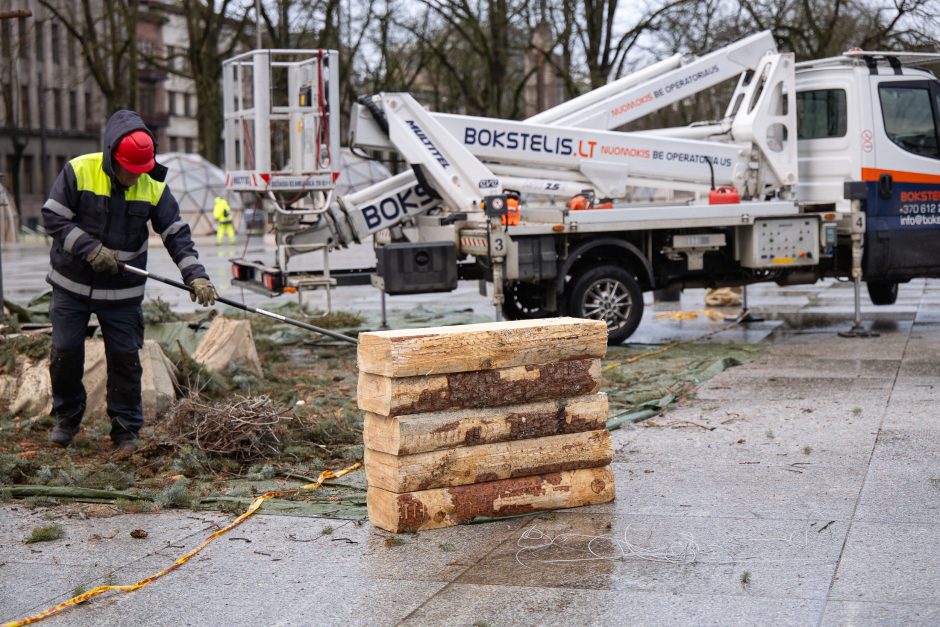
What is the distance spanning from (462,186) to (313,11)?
2732 cm

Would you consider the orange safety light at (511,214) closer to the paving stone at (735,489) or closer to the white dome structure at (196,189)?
the paving stone at (735,489)

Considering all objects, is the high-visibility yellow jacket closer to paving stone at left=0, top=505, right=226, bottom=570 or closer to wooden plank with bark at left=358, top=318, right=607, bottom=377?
paving stone at left=0, top=505, right=226, bottom=570

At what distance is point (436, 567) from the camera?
196 inches

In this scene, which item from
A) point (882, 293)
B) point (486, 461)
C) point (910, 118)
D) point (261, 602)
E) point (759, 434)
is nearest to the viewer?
point (261, 602)

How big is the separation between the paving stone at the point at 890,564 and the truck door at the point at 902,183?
7.47 metres

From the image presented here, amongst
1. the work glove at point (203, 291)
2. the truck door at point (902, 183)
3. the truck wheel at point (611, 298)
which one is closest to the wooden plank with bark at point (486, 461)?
the work glove at point (203, 291)

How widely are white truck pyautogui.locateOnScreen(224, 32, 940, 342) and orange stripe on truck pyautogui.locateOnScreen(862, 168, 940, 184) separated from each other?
2 centimetres

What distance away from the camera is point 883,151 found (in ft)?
40.6

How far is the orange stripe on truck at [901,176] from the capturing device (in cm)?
1234

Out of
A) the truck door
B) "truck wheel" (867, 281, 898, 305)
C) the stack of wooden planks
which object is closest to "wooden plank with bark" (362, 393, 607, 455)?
the stack of wooden planks

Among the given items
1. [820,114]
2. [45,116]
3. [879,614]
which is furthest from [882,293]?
[45,116]

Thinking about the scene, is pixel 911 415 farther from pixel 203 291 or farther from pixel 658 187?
pixel 658 187

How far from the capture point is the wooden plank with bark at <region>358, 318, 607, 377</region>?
5258mm

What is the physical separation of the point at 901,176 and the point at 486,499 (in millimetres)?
8278
